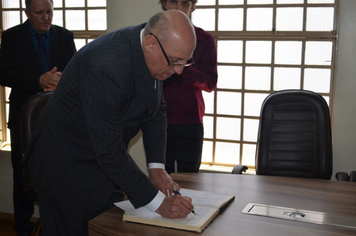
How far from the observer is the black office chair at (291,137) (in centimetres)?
239

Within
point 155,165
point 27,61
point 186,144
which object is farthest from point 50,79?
point 155,165

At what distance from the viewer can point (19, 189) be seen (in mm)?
2984

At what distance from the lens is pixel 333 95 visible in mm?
2928

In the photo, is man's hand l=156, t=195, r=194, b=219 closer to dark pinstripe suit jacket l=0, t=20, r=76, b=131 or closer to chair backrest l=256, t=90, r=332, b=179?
chair backrest l=256, t=90, r=332, b=179

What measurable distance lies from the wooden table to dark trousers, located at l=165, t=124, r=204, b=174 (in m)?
0.65

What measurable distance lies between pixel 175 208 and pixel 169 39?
22.7 inches

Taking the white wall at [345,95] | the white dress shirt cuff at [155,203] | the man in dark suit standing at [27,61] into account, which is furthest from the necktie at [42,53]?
the white wall at [345,95]

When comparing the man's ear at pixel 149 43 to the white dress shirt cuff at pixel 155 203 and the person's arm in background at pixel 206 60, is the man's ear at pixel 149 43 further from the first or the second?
the person's arm in background at pixel 206 60

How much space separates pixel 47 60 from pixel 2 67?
327mm

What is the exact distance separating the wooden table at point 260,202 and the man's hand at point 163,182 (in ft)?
0.55

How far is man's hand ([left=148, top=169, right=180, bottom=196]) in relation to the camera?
5.10ft

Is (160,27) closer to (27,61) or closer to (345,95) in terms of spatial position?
(27,61)

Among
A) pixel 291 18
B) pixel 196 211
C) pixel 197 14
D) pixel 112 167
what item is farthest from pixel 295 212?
pixel 197 14

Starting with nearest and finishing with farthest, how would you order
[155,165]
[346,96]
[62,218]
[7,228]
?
[62,218] → [155,165] → [346,96] → [7,228]
